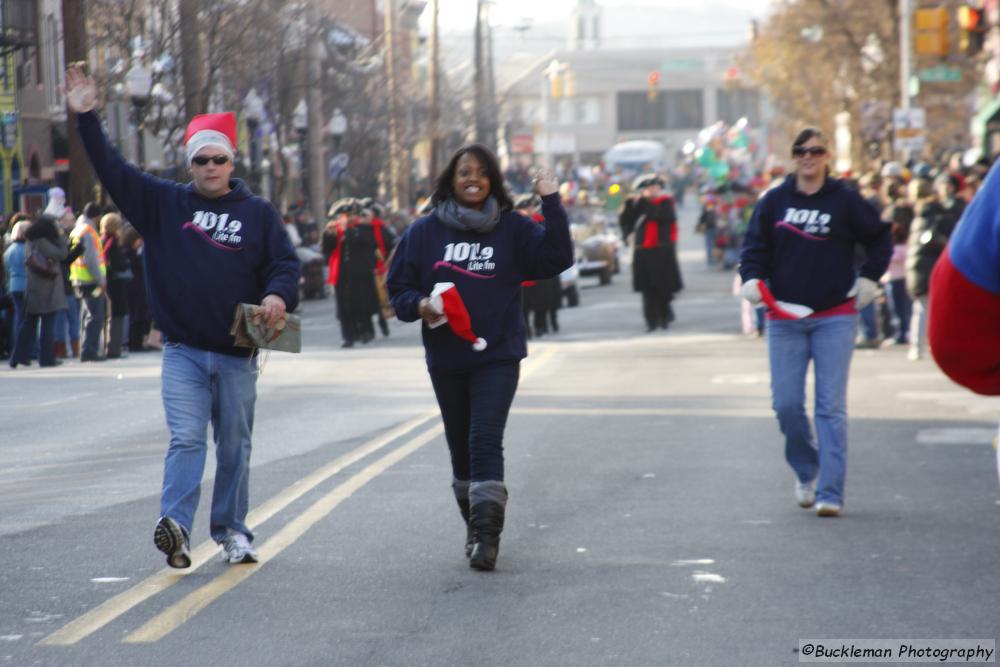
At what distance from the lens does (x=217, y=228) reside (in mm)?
7641

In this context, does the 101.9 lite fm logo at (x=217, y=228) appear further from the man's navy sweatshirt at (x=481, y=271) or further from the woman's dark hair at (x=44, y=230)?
the woman's dark hair at (x=44, y=230)

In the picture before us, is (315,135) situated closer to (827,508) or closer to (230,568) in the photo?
(827,508)

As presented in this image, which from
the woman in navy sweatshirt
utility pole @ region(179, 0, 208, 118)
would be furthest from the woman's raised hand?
utility pole @ region(179, 0, 208, 118)

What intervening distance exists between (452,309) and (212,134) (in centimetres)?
124

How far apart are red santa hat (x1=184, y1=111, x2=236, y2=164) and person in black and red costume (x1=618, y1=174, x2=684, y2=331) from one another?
15.9 meters

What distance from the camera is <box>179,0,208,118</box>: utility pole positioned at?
2889 cm

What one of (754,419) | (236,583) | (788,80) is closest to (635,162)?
(788,80)

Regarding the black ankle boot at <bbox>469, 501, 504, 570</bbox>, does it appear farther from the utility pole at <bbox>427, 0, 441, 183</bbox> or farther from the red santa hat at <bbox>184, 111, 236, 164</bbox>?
the utility pole at <bbox>427, 0, 441, 183</bbox>

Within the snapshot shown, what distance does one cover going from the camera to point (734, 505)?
960 centimetres

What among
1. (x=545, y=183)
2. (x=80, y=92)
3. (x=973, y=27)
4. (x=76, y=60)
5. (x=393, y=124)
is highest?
(x=973, y=27)

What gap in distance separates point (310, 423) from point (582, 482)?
3.89 metres

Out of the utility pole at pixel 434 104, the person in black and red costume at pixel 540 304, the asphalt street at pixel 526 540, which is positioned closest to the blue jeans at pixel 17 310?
the asphalt street at pixel 526 540

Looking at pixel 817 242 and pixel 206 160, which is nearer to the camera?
pixel 206 160

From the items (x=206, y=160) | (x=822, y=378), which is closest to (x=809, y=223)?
(x=822, y=378)
